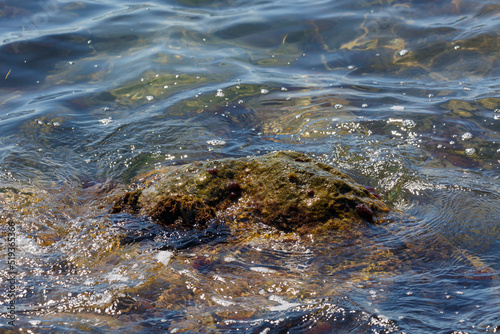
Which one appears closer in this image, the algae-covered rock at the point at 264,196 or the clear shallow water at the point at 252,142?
the clear shallow water at the point at 252,142

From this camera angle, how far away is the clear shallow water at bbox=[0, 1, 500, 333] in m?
3.53

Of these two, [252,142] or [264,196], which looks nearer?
[264,196]

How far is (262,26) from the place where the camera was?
39.2ft

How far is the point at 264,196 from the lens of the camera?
15.0 ft

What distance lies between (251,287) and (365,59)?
793cm

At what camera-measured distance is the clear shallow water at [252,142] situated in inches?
→ 139

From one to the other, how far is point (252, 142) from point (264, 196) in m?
2.74

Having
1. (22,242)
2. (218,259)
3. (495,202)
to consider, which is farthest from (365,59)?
(22,242)

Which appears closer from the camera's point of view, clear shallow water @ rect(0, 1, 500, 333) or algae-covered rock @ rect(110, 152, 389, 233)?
clear shallow water @ rect(0, 1, 500, 333)

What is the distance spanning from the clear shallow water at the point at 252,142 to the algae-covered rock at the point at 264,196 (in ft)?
0.82

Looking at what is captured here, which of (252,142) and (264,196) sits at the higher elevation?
(264,196)

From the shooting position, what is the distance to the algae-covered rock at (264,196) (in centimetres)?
434

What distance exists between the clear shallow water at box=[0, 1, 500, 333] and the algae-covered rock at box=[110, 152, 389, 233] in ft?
0.82

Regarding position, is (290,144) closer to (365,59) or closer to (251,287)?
(251,287)
